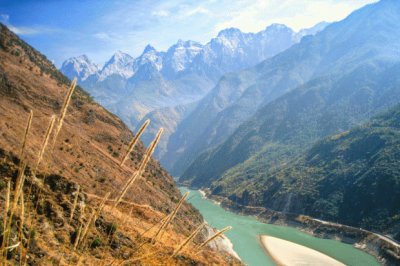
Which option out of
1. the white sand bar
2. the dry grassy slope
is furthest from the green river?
the dry grassy slope

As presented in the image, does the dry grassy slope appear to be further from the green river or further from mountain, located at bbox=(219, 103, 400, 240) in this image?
mountain, located at bbox=(219, 103, 400, 240)

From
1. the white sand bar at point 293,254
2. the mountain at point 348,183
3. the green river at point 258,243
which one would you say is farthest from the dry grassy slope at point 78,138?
the mountain at point 348,183

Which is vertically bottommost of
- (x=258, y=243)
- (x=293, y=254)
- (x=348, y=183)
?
(x=293, y=254)

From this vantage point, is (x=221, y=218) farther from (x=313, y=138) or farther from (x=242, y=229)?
(x=313, y=138)

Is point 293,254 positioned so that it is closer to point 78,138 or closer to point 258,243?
point 258,243

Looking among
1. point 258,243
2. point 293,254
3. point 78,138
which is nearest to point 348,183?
point 258,243

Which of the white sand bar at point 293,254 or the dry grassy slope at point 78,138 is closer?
the dry grassy slope at point 78,138

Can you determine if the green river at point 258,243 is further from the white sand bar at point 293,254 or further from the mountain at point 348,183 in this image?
the mountain at point 348,183
